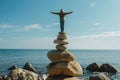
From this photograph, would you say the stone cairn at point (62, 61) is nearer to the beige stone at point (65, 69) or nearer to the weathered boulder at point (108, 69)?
the beige stone at point (65, 69)

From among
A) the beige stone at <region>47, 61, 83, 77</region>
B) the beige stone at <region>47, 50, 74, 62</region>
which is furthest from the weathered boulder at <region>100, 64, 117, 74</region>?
the beige stone at <region>47, 50, 74, 62</region>

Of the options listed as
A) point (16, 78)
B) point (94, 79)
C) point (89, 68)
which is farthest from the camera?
point (89, 68)

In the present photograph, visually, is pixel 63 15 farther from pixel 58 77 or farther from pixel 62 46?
pixel 58 77

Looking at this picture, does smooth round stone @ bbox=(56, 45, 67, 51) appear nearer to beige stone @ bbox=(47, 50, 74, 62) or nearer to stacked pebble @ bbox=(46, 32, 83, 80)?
stacked pebble @ bbox=(46, 32, 83, 80)

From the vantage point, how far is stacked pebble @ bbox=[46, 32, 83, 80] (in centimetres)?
1578

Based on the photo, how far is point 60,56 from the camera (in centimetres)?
1586

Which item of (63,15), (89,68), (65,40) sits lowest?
Result: (89,68)

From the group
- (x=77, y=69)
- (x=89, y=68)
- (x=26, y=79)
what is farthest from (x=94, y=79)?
(x=89, y=68)

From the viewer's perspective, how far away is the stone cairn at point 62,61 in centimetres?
1579

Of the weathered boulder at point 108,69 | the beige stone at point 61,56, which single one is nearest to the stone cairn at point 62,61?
the beige stone at point 61,56

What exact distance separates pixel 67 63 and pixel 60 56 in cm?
62

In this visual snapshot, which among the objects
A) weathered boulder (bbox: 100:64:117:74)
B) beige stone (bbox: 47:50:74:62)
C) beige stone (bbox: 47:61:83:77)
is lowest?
weathered boulder (bbox: 100:64:117:74)

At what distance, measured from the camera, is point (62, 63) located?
16.0m

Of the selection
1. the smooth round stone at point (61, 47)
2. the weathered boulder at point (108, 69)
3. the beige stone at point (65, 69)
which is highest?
the smooth round stone at point (61, 47)
